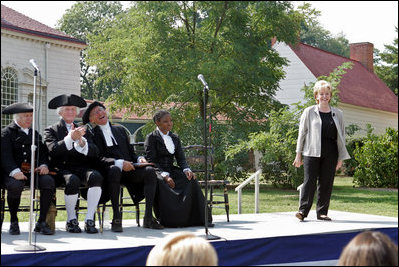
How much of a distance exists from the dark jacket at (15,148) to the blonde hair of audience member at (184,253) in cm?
285

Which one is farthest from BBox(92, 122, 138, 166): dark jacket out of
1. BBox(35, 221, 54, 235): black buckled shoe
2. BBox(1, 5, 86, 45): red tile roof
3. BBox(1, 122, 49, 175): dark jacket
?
BBox(1, 5, 86, 45): red tile roof

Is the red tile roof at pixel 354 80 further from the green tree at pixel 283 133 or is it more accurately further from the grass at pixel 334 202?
Result: the grass at pixel 334 202

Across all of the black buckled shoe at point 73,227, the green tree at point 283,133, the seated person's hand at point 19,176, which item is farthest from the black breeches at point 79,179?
the green tree at point 283,133

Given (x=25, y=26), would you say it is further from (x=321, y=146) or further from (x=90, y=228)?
(x=321, y=146)

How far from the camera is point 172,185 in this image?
5004 mm

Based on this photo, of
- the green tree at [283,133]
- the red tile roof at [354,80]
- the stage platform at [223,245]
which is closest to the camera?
the stage platform at [223,245]

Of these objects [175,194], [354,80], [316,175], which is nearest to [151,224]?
[175,194]

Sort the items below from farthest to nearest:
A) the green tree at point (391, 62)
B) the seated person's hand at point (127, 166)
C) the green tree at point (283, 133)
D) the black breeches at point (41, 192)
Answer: the green tree at point (283, 133), the seated person's hand at point (127, 166), the green tree at point (391, 62), the black breeches at point (41, 192)

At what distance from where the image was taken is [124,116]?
22.5 feet

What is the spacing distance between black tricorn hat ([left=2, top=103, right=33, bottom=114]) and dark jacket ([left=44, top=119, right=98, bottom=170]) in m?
0.35

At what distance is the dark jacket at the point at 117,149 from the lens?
4.96m

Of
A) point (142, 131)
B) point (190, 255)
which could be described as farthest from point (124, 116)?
point (190, 255)

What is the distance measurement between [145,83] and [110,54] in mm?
472

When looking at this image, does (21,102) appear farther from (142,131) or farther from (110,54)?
(142,131)
